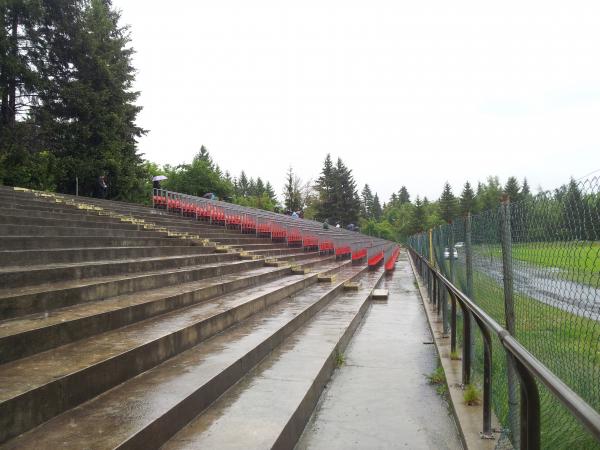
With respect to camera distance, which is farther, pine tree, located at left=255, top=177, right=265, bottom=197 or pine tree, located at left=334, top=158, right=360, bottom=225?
pine tree, located at left=255, top=177, right=265, bottom=197

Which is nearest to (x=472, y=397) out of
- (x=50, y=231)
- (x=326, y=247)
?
(x=50, y=231)

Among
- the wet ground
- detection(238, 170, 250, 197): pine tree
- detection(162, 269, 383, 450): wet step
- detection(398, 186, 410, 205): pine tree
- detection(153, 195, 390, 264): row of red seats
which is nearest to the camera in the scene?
the wet ground

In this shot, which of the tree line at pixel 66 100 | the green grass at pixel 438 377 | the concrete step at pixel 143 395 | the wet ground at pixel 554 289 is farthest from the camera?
the tree line at pixel 66 100

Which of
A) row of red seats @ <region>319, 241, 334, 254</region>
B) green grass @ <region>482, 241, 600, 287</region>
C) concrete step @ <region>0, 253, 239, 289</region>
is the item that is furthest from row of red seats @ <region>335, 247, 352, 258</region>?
green grass @ <region>482, 241, 600, 287</region>

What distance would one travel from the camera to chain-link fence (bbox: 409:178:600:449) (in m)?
2.22

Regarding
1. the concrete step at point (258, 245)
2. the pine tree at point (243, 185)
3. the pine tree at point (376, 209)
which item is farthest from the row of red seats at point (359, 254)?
the pine tree at point (376, 209)

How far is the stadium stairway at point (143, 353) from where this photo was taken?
111 inches

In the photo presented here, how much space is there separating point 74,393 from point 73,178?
25.6 m

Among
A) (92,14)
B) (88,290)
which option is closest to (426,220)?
(92,14)

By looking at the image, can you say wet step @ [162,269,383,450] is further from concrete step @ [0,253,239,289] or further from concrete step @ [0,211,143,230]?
concrete step @ [0,211,143,230]

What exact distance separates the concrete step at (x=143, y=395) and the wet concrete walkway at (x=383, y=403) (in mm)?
879

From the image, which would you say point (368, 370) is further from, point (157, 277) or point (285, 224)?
point (285, 224)

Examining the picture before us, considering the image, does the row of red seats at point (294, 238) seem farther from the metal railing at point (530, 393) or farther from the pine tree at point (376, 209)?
the pine tree at point (376, 209)

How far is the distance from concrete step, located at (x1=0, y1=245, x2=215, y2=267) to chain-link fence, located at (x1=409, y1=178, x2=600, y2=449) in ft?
16.5
